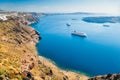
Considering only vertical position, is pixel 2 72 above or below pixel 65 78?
above

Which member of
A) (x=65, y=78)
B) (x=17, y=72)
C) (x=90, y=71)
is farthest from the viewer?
(x=90, y=71)

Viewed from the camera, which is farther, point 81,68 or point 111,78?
point 81,68

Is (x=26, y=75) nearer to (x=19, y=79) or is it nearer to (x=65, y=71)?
(x=19, y=79)

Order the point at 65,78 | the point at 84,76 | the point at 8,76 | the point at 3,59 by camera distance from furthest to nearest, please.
Answer: the point at 84,76 → the point at 65,78 → the point at 3,59 → the point at 8,76

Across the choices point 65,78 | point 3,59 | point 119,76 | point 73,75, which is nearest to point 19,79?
point 3,59

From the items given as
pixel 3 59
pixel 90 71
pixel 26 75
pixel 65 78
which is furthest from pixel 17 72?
pixel 90 71

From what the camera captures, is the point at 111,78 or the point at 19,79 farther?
the point at 111,78

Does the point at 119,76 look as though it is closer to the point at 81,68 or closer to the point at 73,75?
the point at 73,75

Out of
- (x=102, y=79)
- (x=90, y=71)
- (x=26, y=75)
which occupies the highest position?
(x=26, y=75)

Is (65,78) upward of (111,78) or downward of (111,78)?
downward
